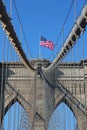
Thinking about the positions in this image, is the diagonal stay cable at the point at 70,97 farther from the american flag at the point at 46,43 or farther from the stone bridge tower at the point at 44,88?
the american flag at the point at 46,43

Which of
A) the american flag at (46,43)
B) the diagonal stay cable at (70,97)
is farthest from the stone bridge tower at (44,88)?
the american flag at (46,43)

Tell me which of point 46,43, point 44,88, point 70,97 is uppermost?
point 46,43

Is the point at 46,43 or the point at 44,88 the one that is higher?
Result: the point at 46,43

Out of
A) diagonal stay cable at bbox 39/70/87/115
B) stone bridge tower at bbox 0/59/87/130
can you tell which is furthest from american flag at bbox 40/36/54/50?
diagonal stay cable at bbox 39/70/87/115

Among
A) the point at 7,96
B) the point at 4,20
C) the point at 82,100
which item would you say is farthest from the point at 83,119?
the point at 4,20

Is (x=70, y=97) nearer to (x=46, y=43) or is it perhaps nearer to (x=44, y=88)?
(x=44, y=88)

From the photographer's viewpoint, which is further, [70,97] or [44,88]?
[70,97]

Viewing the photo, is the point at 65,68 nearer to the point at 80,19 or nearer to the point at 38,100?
the point at 38,100

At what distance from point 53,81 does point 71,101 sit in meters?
1.71

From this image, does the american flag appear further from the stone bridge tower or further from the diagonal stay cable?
the diagonal stay cable

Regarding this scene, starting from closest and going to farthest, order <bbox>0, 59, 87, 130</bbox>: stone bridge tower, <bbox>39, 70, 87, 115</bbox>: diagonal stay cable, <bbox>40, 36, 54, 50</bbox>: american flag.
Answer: <bbox>0, 59, 87, 130</bbox>: stone bridge tower < <bbox>40, 36, 54, 50</bbox>: american flag < <bbox>39, 70, 87, 115</bbox>: diagonal stay cable

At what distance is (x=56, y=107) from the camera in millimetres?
38438

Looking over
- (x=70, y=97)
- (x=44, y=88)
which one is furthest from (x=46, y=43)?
(x=70, y=97)

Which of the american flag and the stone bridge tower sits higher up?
the american flag
